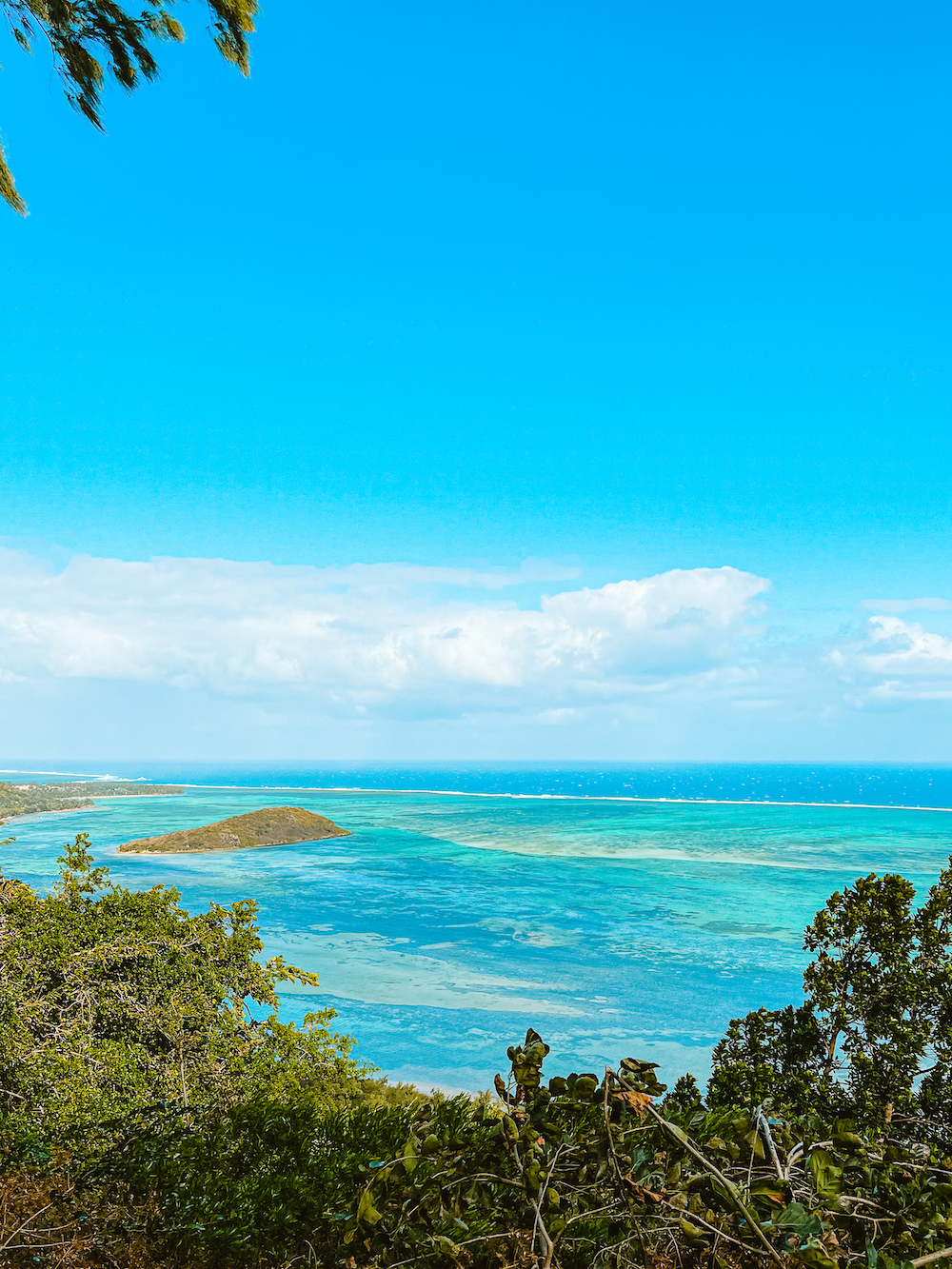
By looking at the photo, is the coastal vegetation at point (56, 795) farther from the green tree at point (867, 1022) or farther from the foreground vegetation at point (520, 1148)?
the green tree at point (867, 1022)

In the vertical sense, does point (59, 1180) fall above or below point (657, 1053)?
above

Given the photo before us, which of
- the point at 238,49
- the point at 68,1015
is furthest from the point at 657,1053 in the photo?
the point at 238,49

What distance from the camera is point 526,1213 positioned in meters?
→ 1.74

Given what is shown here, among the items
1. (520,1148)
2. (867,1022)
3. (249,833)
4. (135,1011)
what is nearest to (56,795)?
(249,833)

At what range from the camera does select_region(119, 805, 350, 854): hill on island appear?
37.2 metres

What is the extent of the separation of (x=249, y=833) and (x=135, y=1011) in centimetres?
3691

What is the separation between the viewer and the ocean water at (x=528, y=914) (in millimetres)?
15875

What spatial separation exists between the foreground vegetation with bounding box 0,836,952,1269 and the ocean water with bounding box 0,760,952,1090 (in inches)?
353

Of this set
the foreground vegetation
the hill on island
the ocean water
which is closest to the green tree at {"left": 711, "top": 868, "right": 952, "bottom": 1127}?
the foreground vegetation

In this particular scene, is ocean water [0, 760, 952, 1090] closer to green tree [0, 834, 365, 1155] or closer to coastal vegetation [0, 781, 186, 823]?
coastal vegetation [0, 781, 186, 823]

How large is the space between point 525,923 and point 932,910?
2181 cm

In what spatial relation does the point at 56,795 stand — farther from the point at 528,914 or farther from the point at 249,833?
the point at 528,914

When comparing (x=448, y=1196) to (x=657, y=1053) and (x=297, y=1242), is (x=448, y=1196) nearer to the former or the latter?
(x=297, y=1242)

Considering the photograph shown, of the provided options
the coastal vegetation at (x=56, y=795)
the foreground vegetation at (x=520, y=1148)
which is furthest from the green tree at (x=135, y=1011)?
the coastal vegetation at (x=56, y=795)
